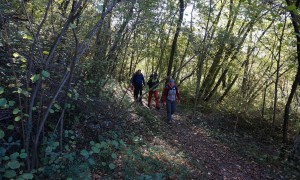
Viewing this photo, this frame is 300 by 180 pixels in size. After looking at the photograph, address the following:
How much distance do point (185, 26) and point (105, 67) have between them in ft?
19.5

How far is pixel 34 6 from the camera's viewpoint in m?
6.07

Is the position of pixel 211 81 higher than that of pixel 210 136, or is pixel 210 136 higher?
pixel 211 81

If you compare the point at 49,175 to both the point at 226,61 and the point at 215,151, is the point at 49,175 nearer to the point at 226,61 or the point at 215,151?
the point at 215,151

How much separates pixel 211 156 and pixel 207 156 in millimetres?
167

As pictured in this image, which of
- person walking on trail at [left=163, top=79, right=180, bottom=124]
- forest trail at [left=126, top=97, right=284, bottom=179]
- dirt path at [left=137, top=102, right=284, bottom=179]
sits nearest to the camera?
forest trail at [left=126, top=97, right=284, bottom=179]

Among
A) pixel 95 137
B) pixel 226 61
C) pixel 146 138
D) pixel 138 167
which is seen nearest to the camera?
pixel 138 167

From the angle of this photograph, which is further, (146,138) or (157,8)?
(157,8)

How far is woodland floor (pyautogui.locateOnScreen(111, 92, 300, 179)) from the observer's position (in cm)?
553

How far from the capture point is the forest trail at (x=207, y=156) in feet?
20.2

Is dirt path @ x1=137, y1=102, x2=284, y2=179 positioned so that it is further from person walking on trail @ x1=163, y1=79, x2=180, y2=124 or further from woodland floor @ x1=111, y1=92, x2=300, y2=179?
person walking on trail @ x1=163, y1=79, x2=180, y2=124

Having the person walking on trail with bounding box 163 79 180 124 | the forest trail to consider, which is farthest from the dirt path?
the person walking on trail with bounding box 163 79 180 124

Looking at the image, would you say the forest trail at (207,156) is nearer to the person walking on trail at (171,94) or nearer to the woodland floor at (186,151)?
the woodland floor at (186,151)

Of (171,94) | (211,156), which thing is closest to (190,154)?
(211,156)

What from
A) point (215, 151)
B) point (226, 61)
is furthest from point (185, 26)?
point (215, 151)
